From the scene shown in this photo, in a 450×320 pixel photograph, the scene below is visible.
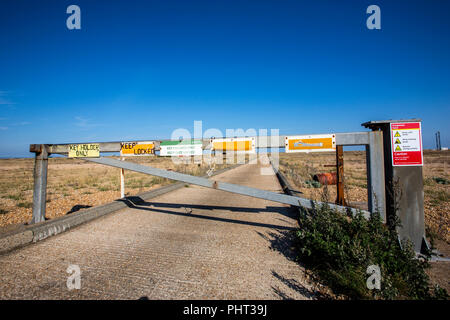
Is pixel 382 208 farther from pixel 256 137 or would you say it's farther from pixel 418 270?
pixel 256 137

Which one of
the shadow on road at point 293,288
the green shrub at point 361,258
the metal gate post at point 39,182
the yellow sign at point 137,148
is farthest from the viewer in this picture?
the metal gate post at point 39,182

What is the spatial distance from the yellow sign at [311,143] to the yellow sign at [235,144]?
1.97 feet

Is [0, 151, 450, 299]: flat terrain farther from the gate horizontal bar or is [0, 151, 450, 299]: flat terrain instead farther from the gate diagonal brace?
the gate horizontal bar

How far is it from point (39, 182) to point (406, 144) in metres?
7.11

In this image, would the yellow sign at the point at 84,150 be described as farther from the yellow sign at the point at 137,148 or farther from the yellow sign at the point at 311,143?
the yellow sign at the point at 311,143

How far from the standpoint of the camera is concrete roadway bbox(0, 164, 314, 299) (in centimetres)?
272

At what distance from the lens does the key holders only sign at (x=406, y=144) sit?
3557 millimetres

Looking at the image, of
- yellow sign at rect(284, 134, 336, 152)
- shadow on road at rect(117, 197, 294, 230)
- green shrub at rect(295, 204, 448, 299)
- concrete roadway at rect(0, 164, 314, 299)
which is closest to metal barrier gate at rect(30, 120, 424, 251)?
yellow sign at rect(284, 134, 336, 152)

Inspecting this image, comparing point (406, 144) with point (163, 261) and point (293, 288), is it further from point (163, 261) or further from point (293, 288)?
point (163, 261)

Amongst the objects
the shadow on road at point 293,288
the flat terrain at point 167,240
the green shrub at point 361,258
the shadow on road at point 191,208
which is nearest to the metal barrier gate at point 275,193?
the green shrub at point 361,258

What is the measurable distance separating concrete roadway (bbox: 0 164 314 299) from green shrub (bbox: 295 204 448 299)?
36cm
